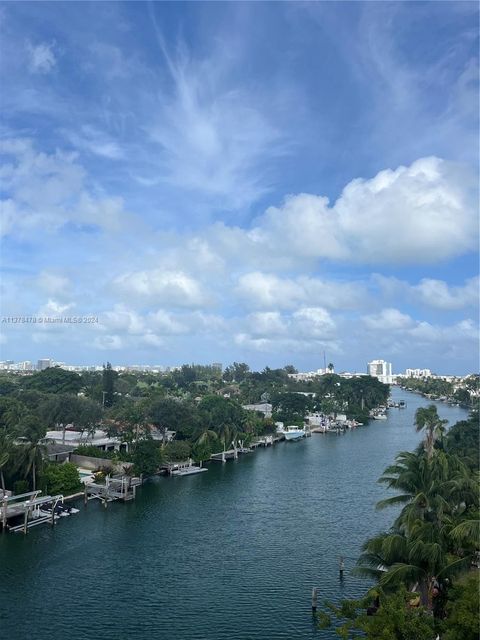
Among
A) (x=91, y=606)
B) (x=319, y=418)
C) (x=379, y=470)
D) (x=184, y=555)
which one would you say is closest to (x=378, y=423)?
(x=319, y=418)

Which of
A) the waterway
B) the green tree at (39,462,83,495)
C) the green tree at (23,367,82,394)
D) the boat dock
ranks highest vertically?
the green tree at (23,367,82,394)

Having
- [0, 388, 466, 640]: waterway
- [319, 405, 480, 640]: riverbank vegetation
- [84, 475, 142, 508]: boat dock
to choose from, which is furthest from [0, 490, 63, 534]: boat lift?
[319, 405, 480, 640]: riverbank vegetation

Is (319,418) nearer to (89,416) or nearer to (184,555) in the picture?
(89,416)

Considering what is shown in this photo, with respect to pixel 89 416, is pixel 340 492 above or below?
below

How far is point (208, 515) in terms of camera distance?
3862 cm

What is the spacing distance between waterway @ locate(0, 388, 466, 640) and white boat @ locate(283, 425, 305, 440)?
107 feet

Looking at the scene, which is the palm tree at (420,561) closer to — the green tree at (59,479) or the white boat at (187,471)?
the green tree at (59,479)

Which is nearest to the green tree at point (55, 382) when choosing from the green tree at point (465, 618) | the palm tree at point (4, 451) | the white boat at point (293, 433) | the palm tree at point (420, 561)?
the white boat at point (293, 433)

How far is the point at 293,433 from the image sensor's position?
84188mm

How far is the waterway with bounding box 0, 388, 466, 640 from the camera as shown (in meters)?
22.4

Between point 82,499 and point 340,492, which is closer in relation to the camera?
point 82,499

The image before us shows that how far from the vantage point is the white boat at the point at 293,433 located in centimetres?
8325

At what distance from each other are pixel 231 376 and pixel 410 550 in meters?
175

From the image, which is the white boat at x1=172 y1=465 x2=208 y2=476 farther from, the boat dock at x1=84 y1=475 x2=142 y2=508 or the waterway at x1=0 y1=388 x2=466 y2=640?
the boat dock at x1=84 y1=475 x2=142 y2=508
